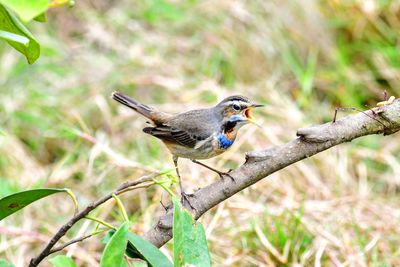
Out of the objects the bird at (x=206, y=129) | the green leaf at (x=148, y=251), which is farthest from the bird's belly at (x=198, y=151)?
the green leaf at (x=148, y=251)

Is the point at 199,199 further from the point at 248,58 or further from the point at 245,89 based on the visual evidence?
the point at 248,58

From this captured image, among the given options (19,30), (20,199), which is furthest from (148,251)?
(19,30)

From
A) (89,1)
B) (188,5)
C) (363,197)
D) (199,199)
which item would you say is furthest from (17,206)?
(89,1)

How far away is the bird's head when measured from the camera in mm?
3748

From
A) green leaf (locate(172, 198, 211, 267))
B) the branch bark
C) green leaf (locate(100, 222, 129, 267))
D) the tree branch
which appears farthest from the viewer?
the branch bark

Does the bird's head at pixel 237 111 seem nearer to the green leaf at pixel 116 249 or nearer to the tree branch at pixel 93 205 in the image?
the tree branch at pixel 93 205

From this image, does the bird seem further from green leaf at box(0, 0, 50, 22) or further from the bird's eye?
green leaf at box(0, 0, 50, 22)

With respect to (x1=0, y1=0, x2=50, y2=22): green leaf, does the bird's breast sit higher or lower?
higher

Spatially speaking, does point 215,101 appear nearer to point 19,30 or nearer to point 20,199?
point 20,199

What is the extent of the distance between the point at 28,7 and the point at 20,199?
2.79 ft

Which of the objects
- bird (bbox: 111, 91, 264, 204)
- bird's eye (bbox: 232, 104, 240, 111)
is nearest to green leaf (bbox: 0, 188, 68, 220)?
bird (bbox: 111, 91, 264, 204)

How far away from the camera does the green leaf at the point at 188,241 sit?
1.97m

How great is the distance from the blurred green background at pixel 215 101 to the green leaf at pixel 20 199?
1.88 m

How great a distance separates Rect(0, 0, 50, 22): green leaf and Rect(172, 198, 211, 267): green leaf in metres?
0.75
